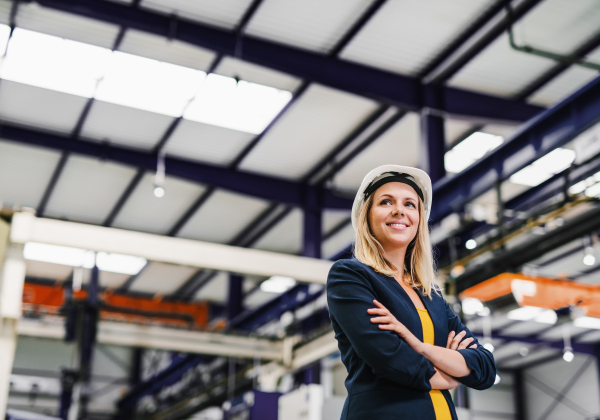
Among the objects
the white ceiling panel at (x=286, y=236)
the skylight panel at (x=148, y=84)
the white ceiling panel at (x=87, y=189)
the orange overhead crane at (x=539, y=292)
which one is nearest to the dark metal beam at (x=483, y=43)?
the orange overhead crane at (x=539, y=292)

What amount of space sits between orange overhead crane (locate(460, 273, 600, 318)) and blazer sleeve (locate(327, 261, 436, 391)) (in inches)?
294

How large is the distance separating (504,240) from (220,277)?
34.1 feet

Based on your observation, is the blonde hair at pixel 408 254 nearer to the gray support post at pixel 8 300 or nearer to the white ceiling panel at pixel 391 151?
the gray support post at pixel 8 300

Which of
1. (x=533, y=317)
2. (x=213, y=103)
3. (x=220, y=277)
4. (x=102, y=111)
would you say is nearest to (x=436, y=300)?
(x=213, y=103)

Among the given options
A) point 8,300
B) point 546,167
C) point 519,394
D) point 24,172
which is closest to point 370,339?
point 8,300

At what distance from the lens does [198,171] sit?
12.5 meters

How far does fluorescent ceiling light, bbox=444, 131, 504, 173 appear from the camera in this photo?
37.0 ft

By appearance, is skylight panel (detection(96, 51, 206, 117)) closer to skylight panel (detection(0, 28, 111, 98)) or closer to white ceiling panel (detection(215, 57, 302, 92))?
skylight panel (detection(0, 28, 111, 98))

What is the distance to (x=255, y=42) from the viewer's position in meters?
9.34

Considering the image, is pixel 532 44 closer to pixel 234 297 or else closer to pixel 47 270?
pixel 234 297

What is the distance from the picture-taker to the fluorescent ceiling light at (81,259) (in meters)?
15.3

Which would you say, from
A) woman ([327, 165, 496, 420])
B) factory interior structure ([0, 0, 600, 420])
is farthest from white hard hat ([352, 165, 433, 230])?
factory interior structure ([0, 0, 600, 420])

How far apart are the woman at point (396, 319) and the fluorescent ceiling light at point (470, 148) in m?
9.21

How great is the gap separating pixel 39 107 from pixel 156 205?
146 inches
